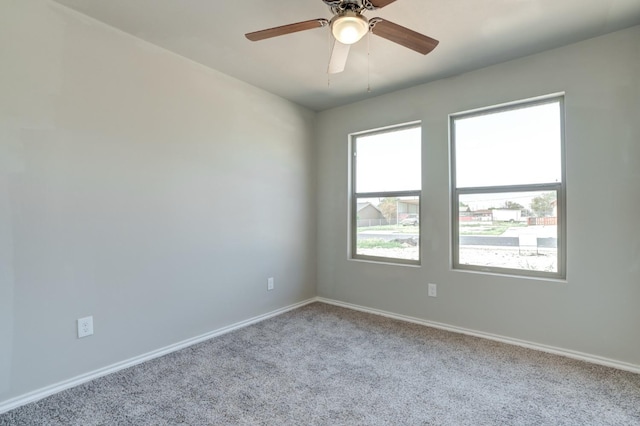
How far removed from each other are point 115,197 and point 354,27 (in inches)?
77.1

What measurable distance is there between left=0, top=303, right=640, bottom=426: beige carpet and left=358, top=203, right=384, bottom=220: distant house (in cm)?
142

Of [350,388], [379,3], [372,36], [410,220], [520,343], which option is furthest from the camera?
[410,220]

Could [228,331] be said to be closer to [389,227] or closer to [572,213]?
[389,227]

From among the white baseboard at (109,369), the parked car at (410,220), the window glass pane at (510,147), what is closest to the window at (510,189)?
the window glass pane at (510,147)

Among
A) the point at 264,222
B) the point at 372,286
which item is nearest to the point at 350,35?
the point at 264,222

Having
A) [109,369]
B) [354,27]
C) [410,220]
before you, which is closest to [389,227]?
[410,220]

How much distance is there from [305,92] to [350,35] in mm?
1823

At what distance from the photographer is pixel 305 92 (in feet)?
11.2

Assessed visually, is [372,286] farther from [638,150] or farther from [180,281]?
[638,150]

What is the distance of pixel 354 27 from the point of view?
162 cm

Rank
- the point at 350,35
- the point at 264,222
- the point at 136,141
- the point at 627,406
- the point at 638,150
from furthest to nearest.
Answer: the point at 264,222
the point at 136,141
the point at 638,150
the point at 627,406
the point at 350,35

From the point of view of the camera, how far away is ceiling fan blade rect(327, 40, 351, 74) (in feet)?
6.33

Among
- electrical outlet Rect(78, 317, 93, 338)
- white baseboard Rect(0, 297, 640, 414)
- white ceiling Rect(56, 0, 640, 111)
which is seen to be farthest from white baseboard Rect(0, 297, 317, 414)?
white ceiling Rect(56, 0, 640, 111)

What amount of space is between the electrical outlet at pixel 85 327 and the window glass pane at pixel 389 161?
284 centimetres
